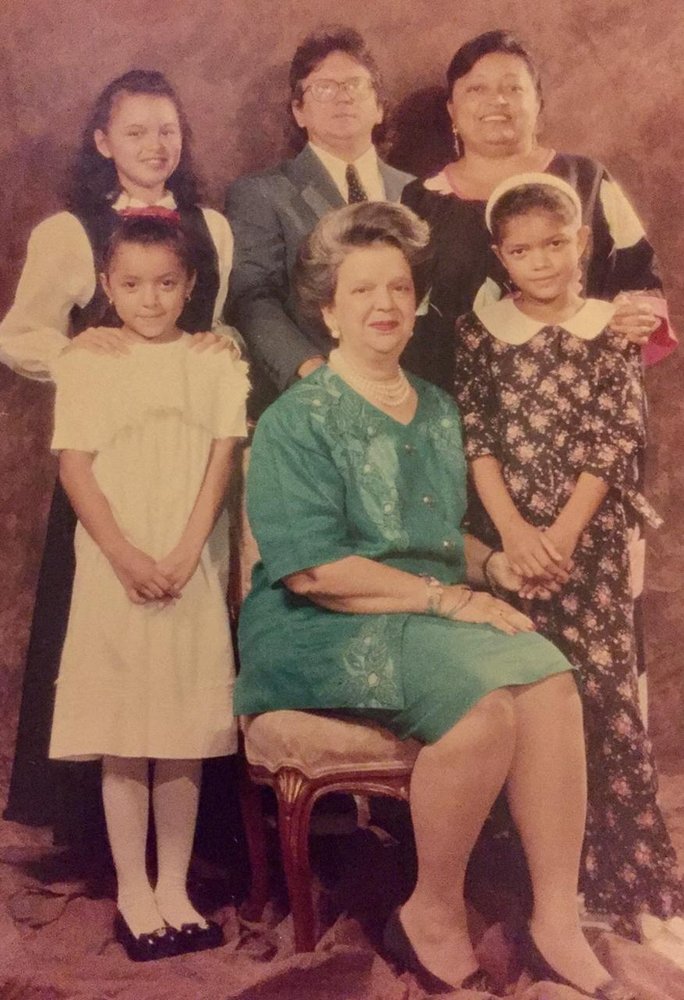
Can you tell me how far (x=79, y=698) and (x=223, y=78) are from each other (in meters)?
1.28

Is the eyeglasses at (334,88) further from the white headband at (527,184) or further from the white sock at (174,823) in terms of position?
the white sock at (174,823)

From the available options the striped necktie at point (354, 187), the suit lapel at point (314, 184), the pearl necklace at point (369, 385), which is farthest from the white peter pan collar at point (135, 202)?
the pearl necklace at point (369, 385)

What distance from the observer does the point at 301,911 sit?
1.95 m

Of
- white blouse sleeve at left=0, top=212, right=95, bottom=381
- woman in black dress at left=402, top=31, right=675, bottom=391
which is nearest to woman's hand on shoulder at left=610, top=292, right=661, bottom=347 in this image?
woman in black dress at left=402, top=31, right=675, bottom=391

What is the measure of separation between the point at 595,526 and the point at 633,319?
0.42 metres

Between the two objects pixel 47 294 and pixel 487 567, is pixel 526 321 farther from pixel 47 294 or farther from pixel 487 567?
pixel 47 294

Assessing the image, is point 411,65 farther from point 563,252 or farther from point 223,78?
point 563,252

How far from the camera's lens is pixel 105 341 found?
212 cm

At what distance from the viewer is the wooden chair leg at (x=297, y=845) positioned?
1938mm

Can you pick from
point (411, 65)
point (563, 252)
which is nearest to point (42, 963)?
point (563, 252)

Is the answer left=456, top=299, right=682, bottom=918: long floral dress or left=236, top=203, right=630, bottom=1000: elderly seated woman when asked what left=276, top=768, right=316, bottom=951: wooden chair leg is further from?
left=456, top=299, right=682, bottom=918: long floral dress

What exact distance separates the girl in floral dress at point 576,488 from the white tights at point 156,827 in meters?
0.75

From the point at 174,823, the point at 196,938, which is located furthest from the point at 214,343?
the point at 196,938

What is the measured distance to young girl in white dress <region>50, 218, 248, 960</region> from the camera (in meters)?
2.05
